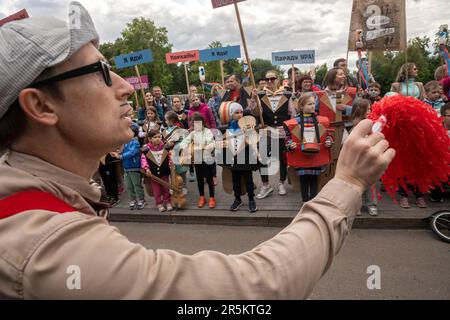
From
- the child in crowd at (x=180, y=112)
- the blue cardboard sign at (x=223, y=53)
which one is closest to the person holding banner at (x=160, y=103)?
the child in crowd at (x=180, y=112)

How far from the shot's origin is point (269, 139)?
580 centimetres

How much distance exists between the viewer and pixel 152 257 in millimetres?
710

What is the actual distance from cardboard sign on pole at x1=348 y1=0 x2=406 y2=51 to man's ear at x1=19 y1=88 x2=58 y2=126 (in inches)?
177

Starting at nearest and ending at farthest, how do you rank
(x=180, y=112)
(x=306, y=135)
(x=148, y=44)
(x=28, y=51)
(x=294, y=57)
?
(x=28, y=51)
(x=306, y=135)
(x=294, y=57)
(x=180, y=112)
(x=148, y=44)

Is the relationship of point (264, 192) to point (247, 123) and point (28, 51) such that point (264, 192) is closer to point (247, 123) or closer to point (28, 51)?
point (247, 123)

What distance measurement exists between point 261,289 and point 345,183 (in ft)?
1.36

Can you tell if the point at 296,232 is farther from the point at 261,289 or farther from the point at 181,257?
the point at 181,257

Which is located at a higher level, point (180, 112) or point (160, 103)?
point (160, 103)

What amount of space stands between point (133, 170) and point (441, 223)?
5317 millimetres

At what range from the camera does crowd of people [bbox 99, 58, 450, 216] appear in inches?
194

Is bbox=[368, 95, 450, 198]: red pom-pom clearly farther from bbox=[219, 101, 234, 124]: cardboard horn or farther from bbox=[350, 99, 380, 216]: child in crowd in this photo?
bbox=[219, 101, 234, 124]: cardboard horn

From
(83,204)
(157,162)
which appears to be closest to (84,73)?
(83,204)

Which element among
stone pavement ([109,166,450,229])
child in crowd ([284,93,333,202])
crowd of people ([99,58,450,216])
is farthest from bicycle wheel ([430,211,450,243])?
child in crowd ([284,93,333,202])

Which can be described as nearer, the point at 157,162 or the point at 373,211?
the point at 373,211
